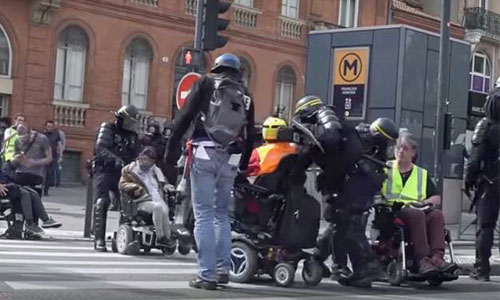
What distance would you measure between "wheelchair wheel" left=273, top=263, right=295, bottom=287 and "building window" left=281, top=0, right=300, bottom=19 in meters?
28.5

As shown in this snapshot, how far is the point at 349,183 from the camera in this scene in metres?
9.92

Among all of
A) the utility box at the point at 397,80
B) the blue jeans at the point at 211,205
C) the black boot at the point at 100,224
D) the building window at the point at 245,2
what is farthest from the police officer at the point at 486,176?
the building window at the point at 245,2

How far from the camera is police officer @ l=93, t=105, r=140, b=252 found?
12.7 meters

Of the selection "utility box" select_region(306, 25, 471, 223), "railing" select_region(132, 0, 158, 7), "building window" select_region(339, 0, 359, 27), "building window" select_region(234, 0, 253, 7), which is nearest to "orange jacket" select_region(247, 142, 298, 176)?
"utility box" select_region(306, 25, 471, 223)

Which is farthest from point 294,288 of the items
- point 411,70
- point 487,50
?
point 487,50

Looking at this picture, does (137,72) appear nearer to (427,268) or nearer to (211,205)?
(427,268)

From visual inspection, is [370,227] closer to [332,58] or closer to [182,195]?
[182,195]

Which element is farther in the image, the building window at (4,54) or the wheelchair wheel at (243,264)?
the building window at (4,54)

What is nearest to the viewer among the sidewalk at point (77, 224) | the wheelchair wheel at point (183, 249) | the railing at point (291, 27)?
the wheelchair wheel at point (183, 249)

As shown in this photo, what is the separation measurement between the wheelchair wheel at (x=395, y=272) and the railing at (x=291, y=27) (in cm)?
2738

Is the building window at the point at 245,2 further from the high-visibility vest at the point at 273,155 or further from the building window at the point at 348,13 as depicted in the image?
the high-visibility vest at the point at 273,155

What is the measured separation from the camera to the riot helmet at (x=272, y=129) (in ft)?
31.9

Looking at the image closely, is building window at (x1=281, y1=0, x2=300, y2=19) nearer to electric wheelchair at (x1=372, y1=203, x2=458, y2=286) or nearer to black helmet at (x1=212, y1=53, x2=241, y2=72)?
electric wheelchair at (x1=372, y1=203, x2=458, y2=286)

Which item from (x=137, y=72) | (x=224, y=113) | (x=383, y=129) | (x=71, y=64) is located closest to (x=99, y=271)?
(x=224, y=113)
